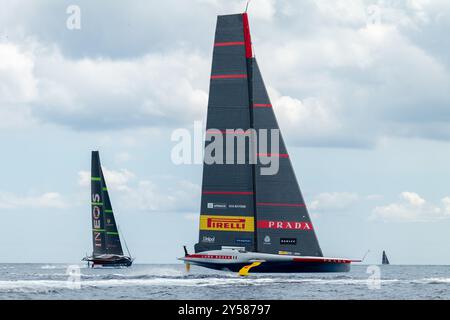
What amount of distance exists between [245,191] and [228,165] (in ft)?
6.57

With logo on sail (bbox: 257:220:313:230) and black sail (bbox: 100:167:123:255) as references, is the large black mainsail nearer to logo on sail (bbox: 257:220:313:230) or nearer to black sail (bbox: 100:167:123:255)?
logo on sail (bbox: 257:220:313:230)

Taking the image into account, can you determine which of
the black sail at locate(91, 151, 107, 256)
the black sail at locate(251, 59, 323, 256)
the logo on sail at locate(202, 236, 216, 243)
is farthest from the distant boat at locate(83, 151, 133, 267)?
the black sail at locate(251, 59, 323, 256)

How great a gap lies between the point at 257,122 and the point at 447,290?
15.5 m

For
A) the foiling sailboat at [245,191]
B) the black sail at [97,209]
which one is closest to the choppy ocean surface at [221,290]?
the foiling sailboat at [245,191]

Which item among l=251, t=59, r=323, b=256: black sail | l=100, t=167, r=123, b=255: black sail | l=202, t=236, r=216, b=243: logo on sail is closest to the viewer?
l=251, t=59, r=323, b=256: black sail

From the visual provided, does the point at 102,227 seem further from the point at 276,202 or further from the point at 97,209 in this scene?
the point at 276,202

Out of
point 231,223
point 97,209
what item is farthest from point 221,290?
point 97,209

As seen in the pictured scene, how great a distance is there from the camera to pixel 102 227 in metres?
96.2

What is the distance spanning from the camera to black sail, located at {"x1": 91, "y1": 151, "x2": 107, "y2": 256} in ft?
307

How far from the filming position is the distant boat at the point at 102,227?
9356 centimetres
